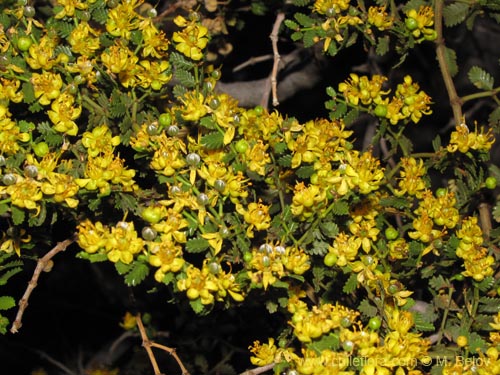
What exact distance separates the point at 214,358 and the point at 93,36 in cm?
110

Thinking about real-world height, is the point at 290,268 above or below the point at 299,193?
below

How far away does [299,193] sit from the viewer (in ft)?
4.43

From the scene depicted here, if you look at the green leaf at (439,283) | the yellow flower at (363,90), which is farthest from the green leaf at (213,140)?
the green leaf at (439,283)

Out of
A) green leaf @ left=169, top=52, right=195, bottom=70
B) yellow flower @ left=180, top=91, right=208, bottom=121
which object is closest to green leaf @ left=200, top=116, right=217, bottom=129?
yellow flower @ left=180, top=91, right=208, bottom=121

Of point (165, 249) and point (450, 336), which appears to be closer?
point (165, 249)

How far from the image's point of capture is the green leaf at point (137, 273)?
1279 millimetres

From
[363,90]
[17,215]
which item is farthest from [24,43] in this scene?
[363,90]

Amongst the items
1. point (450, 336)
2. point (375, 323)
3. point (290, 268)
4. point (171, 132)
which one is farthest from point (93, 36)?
point (450, 336)

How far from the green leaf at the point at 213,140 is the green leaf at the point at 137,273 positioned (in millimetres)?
260

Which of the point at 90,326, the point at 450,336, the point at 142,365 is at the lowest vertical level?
the point at 90,326

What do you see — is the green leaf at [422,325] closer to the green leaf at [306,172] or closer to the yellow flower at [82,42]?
the green leaf at [306,172]

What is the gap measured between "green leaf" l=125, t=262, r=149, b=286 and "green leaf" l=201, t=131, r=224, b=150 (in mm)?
260

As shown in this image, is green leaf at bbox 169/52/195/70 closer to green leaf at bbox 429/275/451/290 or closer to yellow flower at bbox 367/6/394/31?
yellow flower at bbox 367/6/394/31

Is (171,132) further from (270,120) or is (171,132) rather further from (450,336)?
(450,336)
